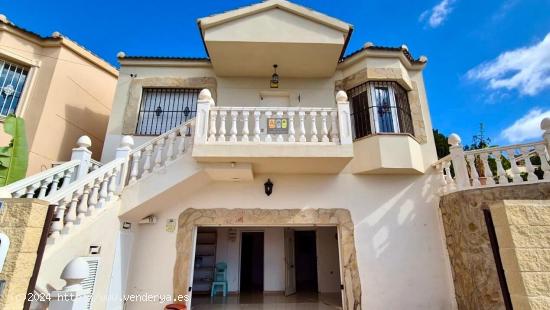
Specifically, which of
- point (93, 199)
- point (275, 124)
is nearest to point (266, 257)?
point (275, 124)

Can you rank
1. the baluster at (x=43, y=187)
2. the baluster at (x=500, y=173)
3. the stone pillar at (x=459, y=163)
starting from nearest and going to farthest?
the baluster at (x=43, y=187) → the baluster at (x=500, y=173) → the stone pillar at (x=459, y=163)

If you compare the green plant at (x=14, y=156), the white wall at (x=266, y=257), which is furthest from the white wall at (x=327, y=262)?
the green plant at (x=14, y=156)

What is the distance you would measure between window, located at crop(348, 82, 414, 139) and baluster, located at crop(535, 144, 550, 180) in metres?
2.35

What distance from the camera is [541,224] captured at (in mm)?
2041

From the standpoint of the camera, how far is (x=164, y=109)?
7.07 metres

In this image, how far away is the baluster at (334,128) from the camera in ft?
17.1

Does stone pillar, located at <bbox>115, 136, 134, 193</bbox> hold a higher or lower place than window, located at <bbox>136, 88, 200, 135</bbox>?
lower

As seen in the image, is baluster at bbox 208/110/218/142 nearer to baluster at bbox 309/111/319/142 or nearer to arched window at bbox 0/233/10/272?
baluster at bbox 309/111/319/142

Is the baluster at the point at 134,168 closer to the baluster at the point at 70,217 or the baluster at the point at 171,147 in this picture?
the baluster at the point at 171,147

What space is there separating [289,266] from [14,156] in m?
7.83

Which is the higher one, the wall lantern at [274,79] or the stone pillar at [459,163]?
the wall lantern at [274,79]

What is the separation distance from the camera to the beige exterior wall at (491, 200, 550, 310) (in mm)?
1896

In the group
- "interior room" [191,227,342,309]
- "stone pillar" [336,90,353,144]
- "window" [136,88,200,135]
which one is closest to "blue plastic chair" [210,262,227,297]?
"interior room" [191,227,342,309]

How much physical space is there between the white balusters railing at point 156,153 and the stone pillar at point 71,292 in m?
3.13
